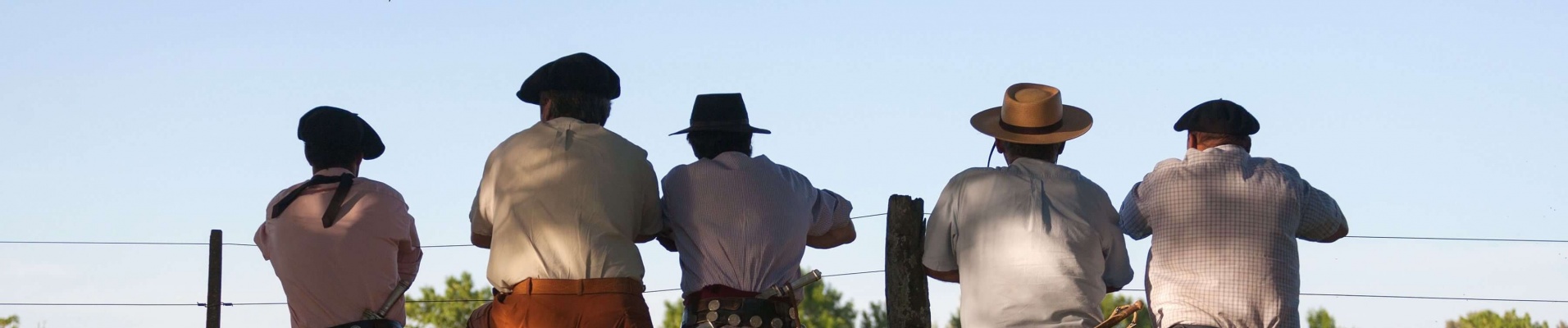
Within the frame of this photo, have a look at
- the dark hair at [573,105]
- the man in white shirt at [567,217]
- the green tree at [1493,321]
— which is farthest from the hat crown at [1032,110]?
the green tree at [1493,321]

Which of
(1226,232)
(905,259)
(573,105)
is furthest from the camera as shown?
(905,259)

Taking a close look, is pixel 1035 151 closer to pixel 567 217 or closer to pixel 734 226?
pixel 734 226

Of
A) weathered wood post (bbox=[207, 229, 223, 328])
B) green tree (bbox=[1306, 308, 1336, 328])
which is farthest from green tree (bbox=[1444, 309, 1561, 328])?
weathered wood post (bbox=[207, 229, 223, 328])

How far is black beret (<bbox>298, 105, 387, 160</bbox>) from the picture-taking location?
5988 millimetres

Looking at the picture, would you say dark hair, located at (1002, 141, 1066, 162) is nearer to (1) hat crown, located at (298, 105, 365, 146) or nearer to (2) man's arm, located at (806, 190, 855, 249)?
(2) man's arm, located at (806, 190, 855, 249)

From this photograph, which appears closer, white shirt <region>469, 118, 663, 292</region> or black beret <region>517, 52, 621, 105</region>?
white shirt <region>469, 118, 663, 292</region>

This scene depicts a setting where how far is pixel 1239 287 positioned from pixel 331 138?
2944 millimetres

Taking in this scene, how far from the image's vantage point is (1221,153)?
5855 millimetres

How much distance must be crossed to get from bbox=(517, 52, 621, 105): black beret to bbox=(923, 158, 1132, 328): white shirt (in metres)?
1.14

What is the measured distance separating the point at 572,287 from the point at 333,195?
1000 millimetres

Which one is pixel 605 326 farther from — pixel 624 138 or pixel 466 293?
pixel 466 293

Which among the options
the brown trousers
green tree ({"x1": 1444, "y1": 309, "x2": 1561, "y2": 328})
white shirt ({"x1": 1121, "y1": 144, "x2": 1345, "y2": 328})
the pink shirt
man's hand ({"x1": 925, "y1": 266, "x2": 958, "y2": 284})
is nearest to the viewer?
the brown trousers

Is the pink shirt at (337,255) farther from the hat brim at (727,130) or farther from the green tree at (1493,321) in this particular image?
the green tree at (1493,321)

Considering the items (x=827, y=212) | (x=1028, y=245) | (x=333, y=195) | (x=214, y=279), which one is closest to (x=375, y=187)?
(x=333, y=195)
